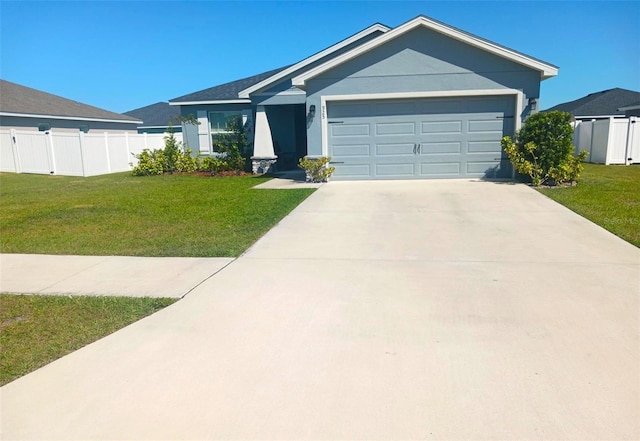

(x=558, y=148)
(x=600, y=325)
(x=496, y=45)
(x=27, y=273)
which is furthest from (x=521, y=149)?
(x=27, y=273)

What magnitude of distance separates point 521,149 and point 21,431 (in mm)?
12916

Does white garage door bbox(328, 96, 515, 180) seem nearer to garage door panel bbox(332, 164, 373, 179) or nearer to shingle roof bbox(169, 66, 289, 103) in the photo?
garage door panel bbox(332, 164, 373, 179)

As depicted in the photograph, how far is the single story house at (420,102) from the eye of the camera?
43.7 feet

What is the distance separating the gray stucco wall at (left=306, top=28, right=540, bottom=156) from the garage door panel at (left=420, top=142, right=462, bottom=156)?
159 centimetres

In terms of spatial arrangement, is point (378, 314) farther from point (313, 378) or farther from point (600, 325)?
point (600, 325)

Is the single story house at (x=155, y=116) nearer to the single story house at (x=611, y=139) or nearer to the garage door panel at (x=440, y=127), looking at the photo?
the garage door panel at (x=440, y=127)

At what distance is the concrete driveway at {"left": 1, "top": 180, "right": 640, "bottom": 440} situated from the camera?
2957mm

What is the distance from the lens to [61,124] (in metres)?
27.2

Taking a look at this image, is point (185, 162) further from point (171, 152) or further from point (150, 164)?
point (150, 164)

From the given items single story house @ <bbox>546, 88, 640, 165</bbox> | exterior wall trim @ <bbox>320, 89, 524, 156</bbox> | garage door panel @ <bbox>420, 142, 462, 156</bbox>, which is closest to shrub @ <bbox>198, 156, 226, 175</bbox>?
exterior wall trim @ <bbox>320, 89, 524, 156</bbox>

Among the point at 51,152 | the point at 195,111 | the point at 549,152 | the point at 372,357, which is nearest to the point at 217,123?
the point at 195,111

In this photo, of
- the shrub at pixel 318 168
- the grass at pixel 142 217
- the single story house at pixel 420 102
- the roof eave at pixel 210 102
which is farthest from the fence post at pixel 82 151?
the shrub at pixel 318 168

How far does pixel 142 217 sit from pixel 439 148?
8.76 m

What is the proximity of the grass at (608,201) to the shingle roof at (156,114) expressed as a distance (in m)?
30.9
